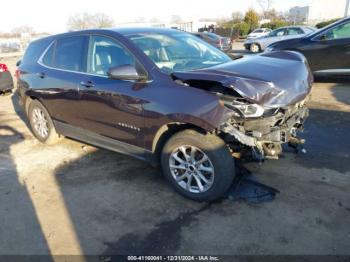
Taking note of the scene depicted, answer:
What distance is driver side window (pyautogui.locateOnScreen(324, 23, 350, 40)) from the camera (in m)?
8.79

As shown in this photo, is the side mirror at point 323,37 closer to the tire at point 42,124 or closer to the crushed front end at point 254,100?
the crushed front end at point 254,100

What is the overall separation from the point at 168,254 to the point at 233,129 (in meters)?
1.30

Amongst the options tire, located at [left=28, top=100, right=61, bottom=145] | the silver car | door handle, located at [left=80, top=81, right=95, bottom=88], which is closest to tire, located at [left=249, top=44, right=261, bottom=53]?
the silver car

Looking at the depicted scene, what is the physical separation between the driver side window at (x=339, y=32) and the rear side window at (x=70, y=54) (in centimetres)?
686

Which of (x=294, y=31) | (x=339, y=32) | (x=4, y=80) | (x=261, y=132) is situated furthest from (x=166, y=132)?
(x=294, y=31)

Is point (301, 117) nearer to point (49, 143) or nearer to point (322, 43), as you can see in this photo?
point (49, 143)

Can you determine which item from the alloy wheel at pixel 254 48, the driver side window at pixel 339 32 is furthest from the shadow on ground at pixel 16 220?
the alloy wheel at pixel 254 48

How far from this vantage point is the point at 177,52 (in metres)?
4.35

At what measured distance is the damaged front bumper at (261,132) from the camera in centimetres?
342

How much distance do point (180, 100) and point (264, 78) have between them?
0.87 metres

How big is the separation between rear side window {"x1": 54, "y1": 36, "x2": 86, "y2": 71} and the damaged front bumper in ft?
7.31

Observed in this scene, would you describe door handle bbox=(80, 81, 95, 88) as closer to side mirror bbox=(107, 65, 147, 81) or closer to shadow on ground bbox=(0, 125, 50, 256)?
side mirror bbox=(107, 65, 147, 81)

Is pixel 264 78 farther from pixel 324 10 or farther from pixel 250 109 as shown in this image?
pixel 324 10

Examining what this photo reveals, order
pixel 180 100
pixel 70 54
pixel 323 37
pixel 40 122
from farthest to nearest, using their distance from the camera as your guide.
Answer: pixel 323 37, pixel 40 122, pixel 70 54, pixel 180 100
